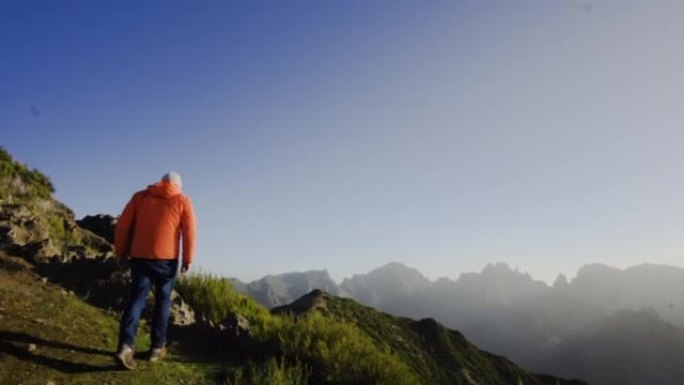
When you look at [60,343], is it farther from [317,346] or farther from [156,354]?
[317,346]

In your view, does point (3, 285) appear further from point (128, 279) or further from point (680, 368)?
point (680, 368)

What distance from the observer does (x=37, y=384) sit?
5875mm

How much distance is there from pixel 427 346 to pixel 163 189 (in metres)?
7.44

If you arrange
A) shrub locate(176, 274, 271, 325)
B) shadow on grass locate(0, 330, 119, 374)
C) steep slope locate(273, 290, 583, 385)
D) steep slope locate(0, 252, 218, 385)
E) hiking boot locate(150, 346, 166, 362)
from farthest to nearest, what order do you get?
steep slope locate(273, 290, 583, 385) < shrub locate(176, 274, 271, 325) < hiking boot locate(150, 346, 166, 362) < shadow on grass locate(0, 330, 119, 374) < steep slope locate(0, 252, 218, 385)

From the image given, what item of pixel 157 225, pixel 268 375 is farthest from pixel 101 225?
pixel 268 375

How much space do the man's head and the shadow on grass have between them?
2.52 m

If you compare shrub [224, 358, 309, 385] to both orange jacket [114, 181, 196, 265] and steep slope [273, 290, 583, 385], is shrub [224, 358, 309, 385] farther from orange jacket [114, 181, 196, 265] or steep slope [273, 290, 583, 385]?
steep slope [273, 290, 583, 385]

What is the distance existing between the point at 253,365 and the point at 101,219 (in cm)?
931

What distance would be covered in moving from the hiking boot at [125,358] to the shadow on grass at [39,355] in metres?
0.16

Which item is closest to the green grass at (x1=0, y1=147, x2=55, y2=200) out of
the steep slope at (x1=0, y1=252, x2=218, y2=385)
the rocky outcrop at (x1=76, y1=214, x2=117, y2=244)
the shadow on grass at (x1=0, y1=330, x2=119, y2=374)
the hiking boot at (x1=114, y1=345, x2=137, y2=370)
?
the rocky outcrop at (x1=76, y1=214, x2=117, y2=244)

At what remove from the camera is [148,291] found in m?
7.26

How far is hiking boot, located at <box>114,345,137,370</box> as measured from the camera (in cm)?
661

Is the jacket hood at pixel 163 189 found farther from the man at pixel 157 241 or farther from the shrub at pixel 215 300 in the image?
the shrub at pixel 215 300

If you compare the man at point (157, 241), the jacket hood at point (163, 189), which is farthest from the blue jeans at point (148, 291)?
the jacket hood at point (163, 189)
